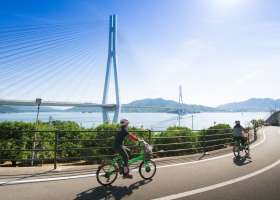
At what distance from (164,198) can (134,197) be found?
600mm

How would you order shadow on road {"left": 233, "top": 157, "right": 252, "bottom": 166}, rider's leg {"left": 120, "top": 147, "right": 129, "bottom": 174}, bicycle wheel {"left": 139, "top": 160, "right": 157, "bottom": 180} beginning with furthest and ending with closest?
shadow on road {"left": 233, "top": 157, "right": 252, "bottom": 166} < bicycle wheel {"left": 139, "top": 160, "right": 157, "bottom": 180} < rider's leg {"left": 120, "top": 147, "right": 129, "bottom": 174}

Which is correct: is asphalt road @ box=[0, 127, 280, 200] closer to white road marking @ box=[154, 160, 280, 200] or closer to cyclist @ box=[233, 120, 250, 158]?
white road marking @ box=[154, 160, 280, 200]

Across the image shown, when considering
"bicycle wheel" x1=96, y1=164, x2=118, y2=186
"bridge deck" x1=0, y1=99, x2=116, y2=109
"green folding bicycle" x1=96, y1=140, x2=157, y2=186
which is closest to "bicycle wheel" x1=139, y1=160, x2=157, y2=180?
"green folding bicycle" x1=96, y1=140, x2=157, y2=186

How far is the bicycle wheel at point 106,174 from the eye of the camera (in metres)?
6.74

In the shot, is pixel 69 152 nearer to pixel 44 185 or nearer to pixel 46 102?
pixel 44 185

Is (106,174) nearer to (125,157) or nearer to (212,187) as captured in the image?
(125,157)

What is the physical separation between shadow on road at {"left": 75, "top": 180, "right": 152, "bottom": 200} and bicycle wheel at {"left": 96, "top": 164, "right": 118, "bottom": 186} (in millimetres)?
222

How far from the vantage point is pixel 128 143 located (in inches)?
599

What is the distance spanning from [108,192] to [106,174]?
2.13 feet

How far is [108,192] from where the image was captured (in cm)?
616

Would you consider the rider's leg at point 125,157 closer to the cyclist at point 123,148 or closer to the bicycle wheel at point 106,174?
the cyclist at point 123,148

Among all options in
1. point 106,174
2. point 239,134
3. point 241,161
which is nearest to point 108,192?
point 106,174

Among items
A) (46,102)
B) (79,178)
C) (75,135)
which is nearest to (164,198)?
(79,178)

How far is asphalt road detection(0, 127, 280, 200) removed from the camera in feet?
19.1
